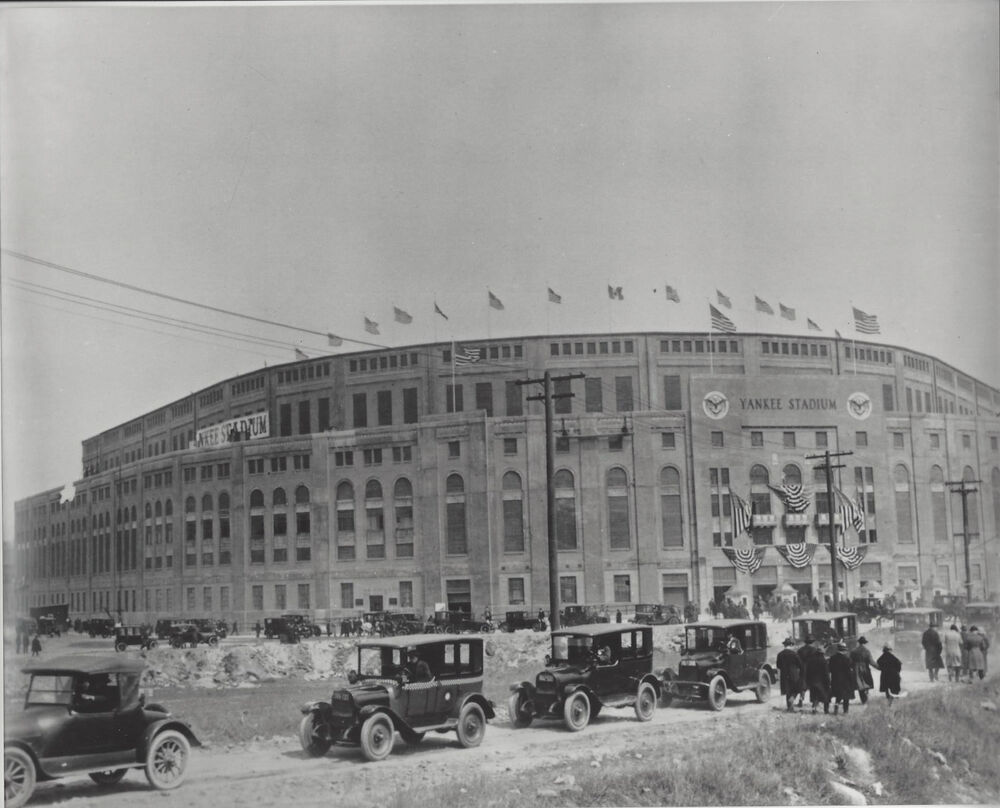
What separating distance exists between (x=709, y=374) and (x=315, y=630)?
27.0 feet

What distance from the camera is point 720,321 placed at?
16328mm

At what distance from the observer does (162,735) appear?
1196 cm

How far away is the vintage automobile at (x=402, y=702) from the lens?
12438mm

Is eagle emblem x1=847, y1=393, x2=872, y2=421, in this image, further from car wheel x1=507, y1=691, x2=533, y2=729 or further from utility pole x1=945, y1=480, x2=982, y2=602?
car wheel x1=507, y1=691, x2=533, y2=729

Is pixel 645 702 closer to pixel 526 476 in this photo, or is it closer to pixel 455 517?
pixel 526 476

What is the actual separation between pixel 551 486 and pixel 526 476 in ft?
2.96

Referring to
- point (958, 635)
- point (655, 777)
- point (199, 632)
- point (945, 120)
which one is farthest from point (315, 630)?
point (945, 120)

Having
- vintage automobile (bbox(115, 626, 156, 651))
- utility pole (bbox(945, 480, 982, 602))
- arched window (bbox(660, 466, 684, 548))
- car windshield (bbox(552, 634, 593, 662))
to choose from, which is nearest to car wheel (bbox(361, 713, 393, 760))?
car windshield (bbox(552, 634, 593, 662))

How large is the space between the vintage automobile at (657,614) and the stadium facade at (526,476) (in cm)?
24

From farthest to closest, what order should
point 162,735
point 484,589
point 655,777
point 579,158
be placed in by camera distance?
point 484,589, point 579,158, point 655,777, point 162,735

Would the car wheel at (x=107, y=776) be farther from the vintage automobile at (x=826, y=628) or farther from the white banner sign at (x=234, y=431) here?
the vintage automobile at (x=826, y=628)

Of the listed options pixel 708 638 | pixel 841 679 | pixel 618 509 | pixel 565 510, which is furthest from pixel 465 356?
pixel 841 679

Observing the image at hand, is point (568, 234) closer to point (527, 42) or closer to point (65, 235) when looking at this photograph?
point (527, 42)

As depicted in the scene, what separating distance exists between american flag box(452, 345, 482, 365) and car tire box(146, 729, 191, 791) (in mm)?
7174
